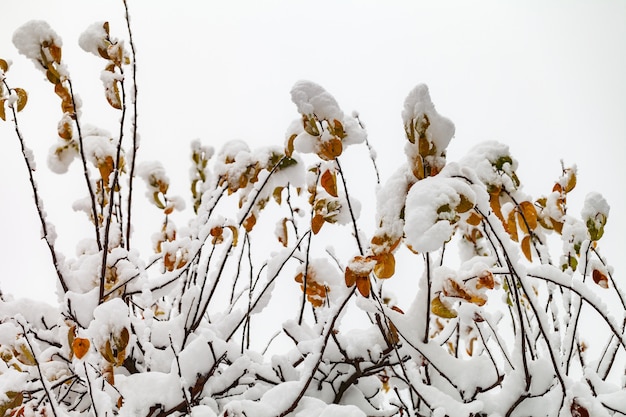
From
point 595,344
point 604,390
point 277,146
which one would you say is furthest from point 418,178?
point 595,344

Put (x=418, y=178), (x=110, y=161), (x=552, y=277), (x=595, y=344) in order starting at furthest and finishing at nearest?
(x=595, y=344) < (x=110, y=161) < (x=552, y=277) < (x=418, y=178)

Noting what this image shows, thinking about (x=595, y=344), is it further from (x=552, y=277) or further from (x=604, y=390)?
(x=552, y=277)

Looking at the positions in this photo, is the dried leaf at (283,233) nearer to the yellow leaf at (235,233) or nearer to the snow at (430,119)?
the yellow leaf at (235,233)

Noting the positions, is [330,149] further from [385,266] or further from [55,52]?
[55,52]

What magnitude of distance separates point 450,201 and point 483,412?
1.83 feet

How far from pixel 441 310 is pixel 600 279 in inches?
20.2

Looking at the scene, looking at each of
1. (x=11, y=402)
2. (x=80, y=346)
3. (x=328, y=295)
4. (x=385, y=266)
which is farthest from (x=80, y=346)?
(x=328, y=295)

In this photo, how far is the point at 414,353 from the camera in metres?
1.04

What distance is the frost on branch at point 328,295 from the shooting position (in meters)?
0.80

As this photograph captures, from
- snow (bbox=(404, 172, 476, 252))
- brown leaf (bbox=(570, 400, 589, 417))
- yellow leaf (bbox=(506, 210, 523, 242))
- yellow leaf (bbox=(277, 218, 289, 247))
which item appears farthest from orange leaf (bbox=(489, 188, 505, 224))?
yellow leaf (bbox=(277, 218, 289, 247))

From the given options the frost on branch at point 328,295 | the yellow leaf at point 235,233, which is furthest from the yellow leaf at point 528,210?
the yellow leaf at point 235,233

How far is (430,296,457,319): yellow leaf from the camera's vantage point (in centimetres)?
94

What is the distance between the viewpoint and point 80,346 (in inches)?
32.2

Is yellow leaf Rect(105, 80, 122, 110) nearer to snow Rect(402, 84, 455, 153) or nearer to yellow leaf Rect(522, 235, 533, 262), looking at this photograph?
snow Rect(402, 84, 455, 153)
